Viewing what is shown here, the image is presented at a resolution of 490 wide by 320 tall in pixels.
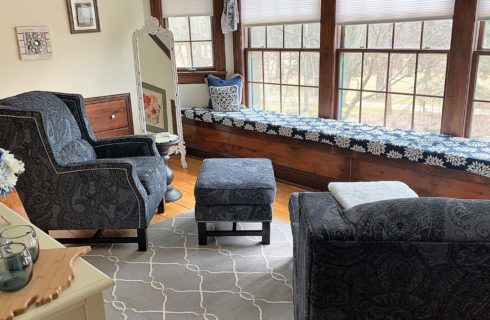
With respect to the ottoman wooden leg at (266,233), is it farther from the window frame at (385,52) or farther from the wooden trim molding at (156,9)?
the wooden trim molding at (156,9)

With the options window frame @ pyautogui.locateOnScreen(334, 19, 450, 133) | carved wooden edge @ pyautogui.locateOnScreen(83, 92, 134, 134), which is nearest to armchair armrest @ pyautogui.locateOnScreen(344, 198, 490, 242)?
window frame @ pyautogui.locateOnScreen(334, 19, 450, 133)

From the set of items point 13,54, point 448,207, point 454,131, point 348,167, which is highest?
point 13,54

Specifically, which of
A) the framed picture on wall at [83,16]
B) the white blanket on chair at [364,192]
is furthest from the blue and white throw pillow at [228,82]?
the white blanket on chair at [364,192]

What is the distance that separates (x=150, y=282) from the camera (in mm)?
2551

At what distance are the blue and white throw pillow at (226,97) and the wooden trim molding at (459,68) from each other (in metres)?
2.04

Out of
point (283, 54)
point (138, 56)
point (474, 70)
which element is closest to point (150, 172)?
point (138, 56)

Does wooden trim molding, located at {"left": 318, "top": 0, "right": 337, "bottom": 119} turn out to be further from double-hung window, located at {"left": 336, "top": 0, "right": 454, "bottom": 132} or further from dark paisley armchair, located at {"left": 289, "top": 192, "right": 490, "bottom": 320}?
dark paisley armchair, located at {"left": 289, "top": 192, "right": 490, "bottom": 320}

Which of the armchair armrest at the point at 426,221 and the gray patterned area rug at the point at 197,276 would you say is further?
the gray patterned area rug at the point at 197,276

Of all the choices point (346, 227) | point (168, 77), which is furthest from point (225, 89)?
point (346, 227)

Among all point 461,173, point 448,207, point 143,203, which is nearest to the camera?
point 448,207

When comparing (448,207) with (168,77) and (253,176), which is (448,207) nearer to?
(253,176)

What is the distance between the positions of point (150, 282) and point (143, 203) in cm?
51

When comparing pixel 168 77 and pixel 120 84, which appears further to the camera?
pixel 120 84

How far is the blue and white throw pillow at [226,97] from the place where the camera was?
4684 millimetres
